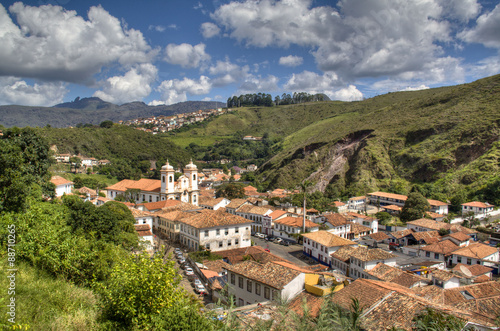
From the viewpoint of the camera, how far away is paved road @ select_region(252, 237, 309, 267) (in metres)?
31.7

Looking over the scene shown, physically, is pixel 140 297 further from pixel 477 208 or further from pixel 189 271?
pixel 477 208

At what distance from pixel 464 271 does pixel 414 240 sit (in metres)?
14.7

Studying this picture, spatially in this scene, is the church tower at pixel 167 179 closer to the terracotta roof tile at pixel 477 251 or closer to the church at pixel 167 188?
the church at pixel 167 188

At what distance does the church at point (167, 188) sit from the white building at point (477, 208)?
40.4m

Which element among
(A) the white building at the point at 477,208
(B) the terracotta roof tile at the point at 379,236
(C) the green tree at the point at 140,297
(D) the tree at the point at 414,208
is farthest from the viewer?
(D) the tree at the point at 414,208

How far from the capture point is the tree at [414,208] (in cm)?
4344

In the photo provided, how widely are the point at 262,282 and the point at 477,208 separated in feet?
139

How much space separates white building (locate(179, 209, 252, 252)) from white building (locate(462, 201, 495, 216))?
3258 cm

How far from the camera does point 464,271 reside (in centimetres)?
2259

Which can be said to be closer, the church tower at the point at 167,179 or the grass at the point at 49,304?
the grass at the point at 49,304

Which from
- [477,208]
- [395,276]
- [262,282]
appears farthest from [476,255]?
[262,282]

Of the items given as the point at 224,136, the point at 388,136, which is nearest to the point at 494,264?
the point at 388,136

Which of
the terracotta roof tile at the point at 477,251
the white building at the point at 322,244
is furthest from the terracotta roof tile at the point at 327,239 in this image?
the terracotta roof tile at the point at 477,251

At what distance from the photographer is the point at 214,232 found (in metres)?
32.6
